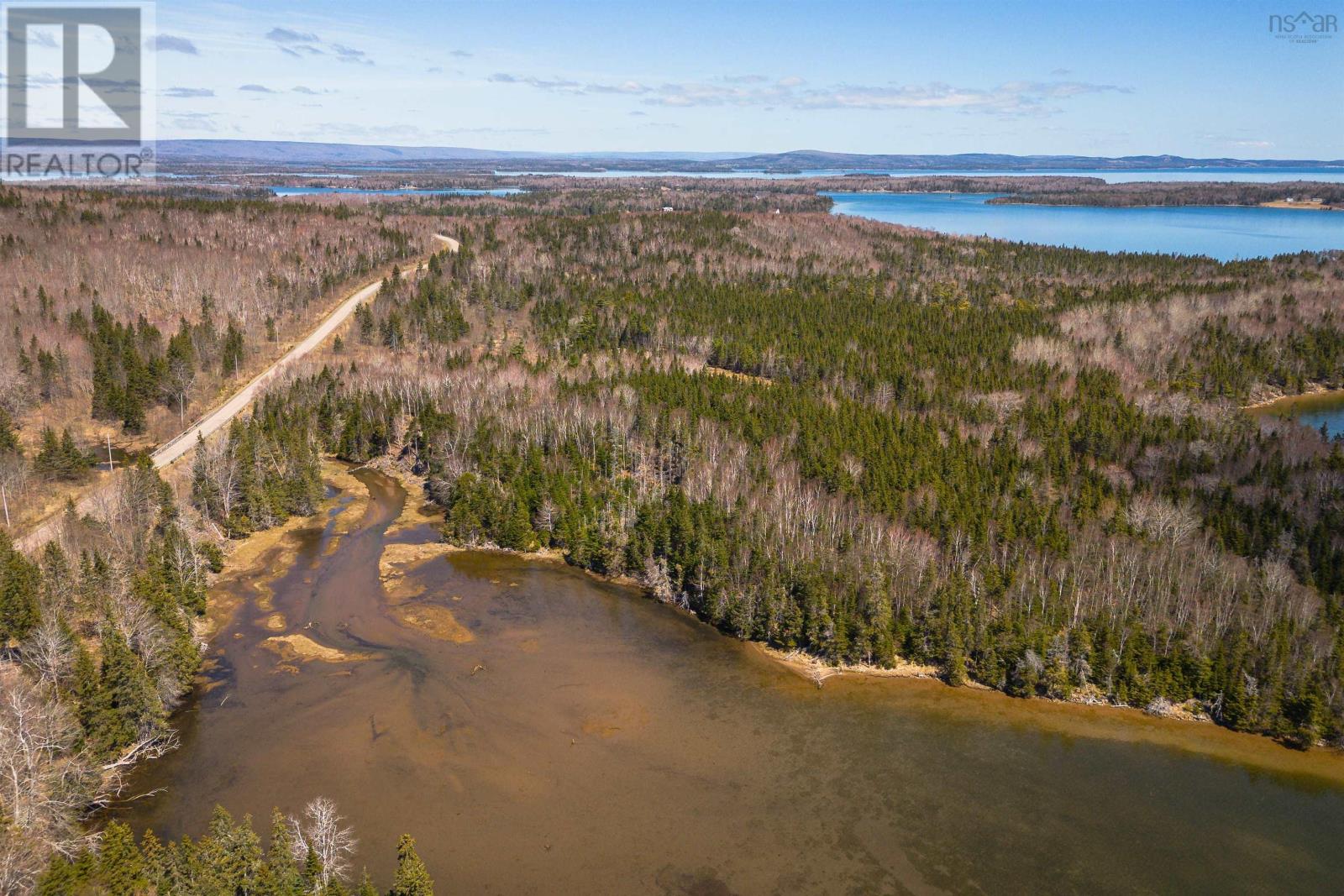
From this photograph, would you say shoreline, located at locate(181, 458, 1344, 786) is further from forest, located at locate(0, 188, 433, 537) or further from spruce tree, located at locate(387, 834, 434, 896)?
forest, located at locate(0, 188, 433, 537)

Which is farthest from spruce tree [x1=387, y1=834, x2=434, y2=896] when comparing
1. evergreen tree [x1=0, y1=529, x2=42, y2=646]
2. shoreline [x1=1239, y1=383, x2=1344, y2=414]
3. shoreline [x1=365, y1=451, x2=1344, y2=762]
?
shoreline [x1=1239, y1=383, x2=1344, y2=414]

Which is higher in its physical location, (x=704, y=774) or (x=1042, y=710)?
(x=1042, y=710)

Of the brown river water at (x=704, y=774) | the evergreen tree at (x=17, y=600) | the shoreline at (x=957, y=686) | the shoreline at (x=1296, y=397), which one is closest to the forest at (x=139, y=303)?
the evergreen tree at (x=17, y=600)

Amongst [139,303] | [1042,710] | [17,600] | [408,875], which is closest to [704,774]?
[408,875]

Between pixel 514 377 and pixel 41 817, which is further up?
pixel 514 377

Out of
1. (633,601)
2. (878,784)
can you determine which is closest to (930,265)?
(633,601)

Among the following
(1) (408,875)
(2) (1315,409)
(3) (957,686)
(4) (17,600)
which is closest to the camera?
(1) (408,875)

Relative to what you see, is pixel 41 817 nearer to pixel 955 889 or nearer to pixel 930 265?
pixel 955 889

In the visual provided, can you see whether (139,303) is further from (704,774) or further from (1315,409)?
(1315,409)

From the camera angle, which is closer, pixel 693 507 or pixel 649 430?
pixel 693 507
